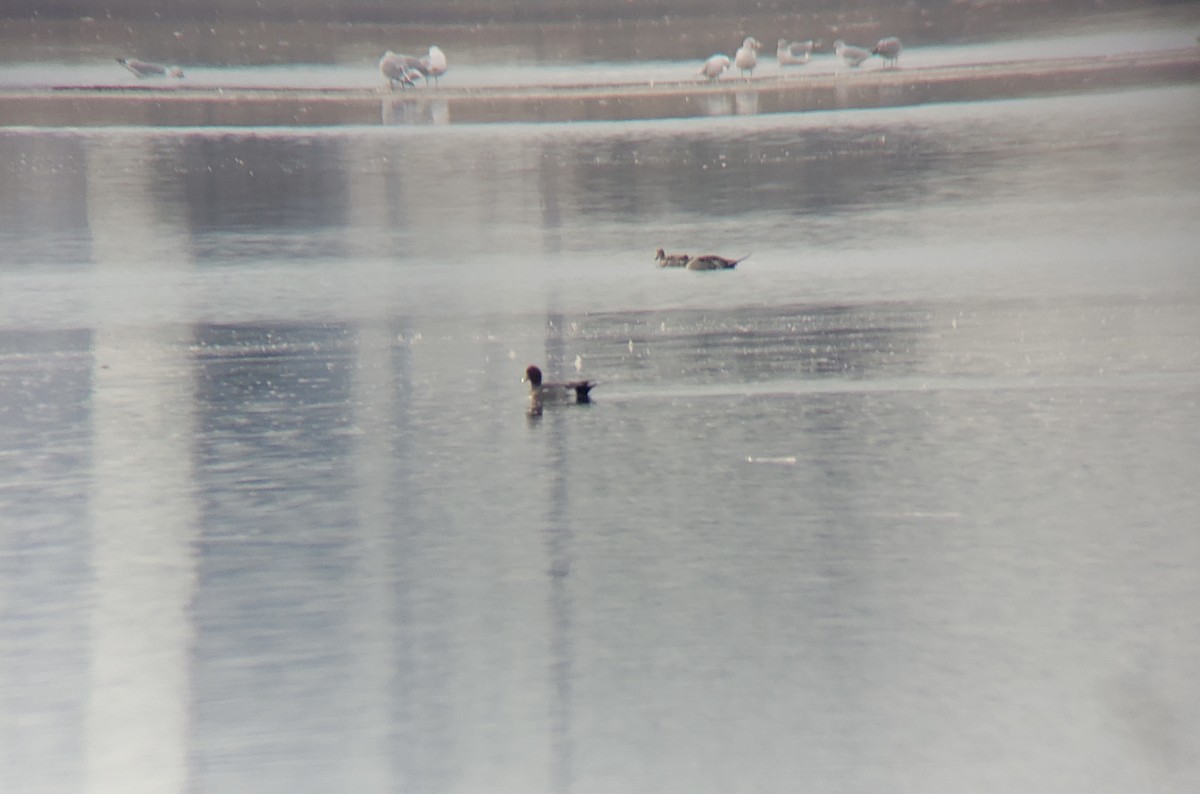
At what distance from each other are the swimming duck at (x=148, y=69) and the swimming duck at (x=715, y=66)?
2760mm

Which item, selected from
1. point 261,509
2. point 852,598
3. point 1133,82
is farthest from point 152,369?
point 1133,82

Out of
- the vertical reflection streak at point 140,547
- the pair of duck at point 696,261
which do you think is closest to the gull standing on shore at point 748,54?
the pair of duck at point 696,261

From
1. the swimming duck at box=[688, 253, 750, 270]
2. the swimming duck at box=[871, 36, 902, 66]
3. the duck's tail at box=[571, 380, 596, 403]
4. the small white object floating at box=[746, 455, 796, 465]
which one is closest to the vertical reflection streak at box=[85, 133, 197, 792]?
the duck's tail at box=[571, 380, 596, 403]

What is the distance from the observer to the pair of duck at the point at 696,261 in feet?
25.7

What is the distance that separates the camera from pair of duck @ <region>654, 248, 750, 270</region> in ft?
25.7

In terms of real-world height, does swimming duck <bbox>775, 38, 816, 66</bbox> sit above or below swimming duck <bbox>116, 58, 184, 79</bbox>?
below

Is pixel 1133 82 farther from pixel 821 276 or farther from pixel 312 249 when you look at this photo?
pixel 312 249

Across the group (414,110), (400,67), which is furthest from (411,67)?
(414,110)

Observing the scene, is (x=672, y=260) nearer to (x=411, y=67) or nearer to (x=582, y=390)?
(x=411, y=67)

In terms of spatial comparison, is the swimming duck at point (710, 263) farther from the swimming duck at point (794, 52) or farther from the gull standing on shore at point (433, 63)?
the gull standing on shore at point (433, 63)

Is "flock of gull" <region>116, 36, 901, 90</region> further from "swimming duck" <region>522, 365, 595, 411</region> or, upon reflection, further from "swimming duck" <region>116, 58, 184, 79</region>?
"swimming duck" <region>522, 365, 595, 411</region>

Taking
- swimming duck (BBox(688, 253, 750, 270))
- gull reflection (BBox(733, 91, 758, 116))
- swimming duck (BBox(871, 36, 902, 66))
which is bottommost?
swimming duck (BBox(688, 253, 750, 270))

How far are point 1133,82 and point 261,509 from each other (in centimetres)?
681

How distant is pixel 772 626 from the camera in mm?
2697
